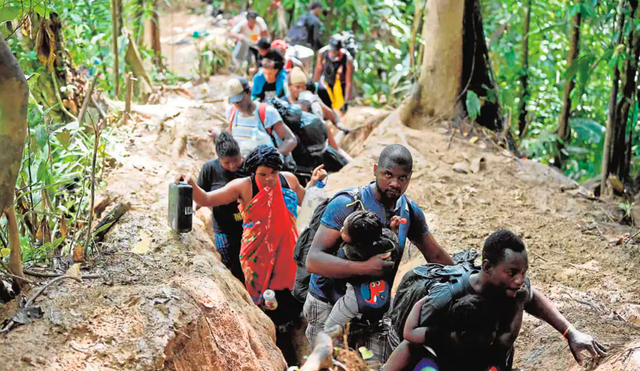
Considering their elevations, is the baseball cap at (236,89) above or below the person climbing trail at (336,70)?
above

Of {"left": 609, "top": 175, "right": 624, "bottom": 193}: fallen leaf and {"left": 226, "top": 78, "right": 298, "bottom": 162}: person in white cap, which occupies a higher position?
{"left": 226, "top": 78, "right": 298, "bottom": 162}: person in white cap

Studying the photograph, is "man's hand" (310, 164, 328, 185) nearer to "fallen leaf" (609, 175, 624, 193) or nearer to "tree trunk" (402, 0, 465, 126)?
"fallen leaf" (609, 175, 624, 193)

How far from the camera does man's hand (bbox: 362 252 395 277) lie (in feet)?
13.8

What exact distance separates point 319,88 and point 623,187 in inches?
174

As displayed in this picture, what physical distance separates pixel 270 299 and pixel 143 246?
1.31 metres

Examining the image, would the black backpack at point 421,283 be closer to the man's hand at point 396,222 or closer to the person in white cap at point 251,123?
the man's hand at point 396,222

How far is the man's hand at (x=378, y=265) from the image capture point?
13.8ft

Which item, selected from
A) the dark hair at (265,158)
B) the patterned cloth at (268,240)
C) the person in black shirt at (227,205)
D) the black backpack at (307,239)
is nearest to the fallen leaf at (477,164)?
the patterned cloth at (268,240)

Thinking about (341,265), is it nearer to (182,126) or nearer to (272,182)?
(272,182)

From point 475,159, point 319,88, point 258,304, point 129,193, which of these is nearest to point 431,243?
point 258,304

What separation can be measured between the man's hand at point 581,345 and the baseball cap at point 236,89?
421cm

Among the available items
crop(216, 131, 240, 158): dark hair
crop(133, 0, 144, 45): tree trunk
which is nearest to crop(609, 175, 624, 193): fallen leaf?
crop(216, 131, 240, 158): dark hair

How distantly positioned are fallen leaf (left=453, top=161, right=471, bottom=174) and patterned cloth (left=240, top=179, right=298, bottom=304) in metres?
3.43

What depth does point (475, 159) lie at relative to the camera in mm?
9195
